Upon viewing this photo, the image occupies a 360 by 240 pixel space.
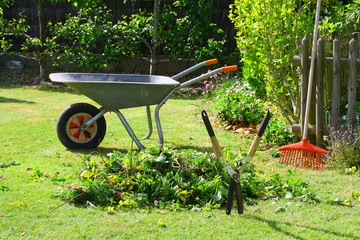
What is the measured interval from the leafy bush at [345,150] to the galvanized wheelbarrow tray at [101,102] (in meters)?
1.20

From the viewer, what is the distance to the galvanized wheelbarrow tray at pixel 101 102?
190 inches

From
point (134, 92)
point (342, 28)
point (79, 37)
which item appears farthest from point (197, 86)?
point (134, 92)

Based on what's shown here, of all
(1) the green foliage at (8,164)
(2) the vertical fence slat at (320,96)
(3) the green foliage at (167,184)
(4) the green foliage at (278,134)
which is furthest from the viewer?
(4) the green foliage at (278,134)

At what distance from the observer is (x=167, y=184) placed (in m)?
3.62

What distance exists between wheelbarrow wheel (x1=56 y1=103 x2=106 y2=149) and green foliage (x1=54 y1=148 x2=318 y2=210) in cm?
114

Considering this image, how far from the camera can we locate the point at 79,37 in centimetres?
988

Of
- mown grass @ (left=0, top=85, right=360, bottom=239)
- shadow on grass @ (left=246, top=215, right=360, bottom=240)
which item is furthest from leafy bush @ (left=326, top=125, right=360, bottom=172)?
shadow on grass @ (left=246, top=215, right=360, bottom=240)

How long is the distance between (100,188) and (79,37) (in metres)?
6.85

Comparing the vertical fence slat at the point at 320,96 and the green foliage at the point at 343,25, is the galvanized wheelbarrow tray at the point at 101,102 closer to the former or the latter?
the vertical fence slat at the point at 320,96

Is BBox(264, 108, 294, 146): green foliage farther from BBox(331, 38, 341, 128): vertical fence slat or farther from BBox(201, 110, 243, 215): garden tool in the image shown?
BBox(201, 110, 243, 215): garden tool

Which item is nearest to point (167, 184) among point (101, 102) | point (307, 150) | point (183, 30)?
point (307, 150)

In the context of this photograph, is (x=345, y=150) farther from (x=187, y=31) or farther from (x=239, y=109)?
(x=187, y=31)

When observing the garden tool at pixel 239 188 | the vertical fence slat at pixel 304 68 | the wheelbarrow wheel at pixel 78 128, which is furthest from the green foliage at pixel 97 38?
the garden tool at pixel 239 188

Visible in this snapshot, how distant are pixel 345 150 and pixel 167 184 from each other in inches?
67.4
